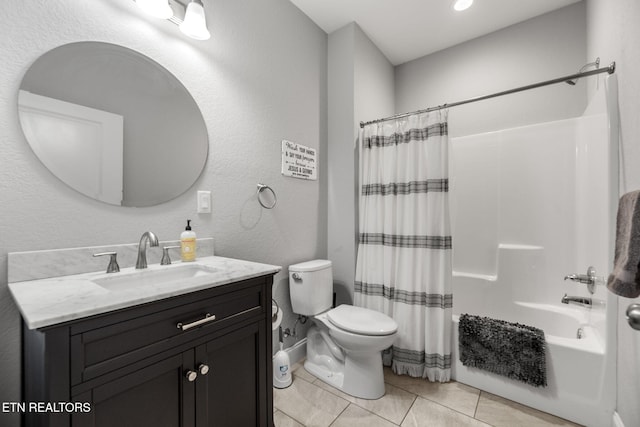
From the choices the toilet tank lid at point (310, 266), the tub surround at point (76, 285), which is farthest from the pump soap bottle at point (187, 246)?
the toilet tank lid at point (310, 266)

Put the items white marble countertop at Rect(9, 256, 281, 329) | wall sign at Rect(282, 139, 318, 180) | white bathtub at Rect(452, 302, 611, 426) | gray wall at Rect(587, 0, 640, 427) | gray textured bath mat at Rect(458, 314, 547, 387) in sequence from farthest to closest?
wall sign at Rect(282, 139, 318, 180)
gray textured bath mat at Rect(458, 314, 547, 387)
white bathtub at Rect(452, 302, 611, 426)
gray wall at Rect(587, 0, 640, 427)
white marble countertop at Rect(9, 256, 281, 329)

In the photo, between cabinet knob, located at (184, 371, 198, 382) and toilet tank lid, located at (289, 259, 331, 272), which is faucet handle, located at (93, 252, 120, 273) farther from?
toilet tank lid, located at (289, 259, 331, 272)

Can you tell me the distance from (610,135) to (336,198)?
64.1 inches

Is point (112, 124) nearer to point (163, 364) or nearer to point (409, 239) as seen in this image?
point (163, 364)

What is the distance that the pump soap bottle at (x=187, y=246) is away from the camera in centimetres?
125

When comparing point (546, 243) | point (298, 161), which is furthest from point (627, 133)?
point (298, 161)

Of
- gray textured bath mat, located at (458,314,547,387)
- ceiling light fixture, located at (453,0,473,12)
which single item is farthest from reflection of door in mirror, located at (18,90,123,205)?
ceiling light fixture, located at (453,0,473,12)

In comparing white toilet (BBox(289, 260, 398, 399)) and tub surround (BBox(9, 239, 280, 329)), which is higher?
tub surround (BBox(9, 239, 280, 329))

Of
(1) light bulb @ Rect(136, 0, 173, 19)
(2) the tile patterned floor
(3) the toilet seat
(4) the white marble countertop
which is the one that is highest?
(1) light bulb @ Rect(136, 0, 173, 19)

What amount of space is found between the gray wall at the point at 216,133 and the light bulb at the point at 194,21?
12 centimetres

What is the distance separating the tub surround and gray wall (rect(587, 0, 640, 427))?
1582mm

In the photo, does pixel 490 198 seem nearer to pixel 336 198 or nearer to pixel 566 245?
pixel 566 245

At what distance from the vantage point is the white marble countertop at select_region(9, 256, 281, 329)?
2.00ft

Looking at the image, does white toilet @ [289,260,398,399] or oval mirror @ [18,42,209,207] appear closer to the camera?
oval mirror @ [18,42,209,207]
